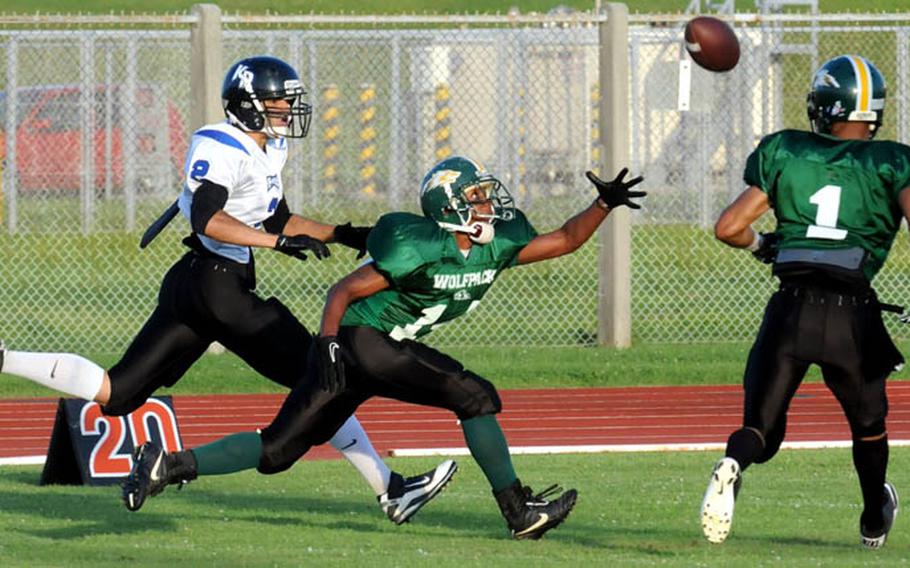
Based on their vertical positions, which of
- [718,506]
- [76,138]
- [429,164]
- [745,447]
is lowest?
[718,506]

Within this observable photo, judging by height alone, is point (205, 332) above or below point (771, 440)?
above

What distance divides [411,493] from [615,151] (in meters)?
5.68

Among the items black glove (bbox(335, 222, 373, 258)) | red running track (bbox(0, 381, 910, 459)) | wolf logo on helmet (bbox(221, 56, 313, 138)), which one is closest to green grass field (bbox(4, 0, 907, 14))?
red running track (bbox(0, 381, 910, 459))

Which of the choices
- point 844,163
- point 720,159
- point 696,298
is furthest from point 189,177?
point 720,159

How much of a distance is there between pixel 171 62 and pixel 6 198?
13.1 ft

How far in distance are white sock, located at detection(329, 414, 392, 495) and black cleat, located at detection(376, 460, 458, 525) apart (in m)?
0.06

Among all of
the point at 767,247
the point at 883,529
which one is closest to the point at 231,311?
the point at 767,247

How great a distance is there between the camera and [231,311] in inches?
305

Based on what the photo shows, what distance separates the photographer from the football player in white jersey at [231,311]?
304 inches

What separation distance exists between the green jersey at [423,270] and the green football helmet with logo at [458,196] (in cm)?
5

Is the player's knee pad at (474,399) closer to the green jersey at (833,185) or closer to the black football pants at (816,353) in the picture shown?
the black football pants at (816,353)

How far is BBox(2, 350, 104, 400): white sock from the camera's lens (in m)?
7.79

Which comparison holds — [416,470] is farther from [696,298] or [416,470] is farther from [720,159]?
[720,159]

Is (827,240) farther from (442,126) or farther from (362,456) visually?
(442,126)
